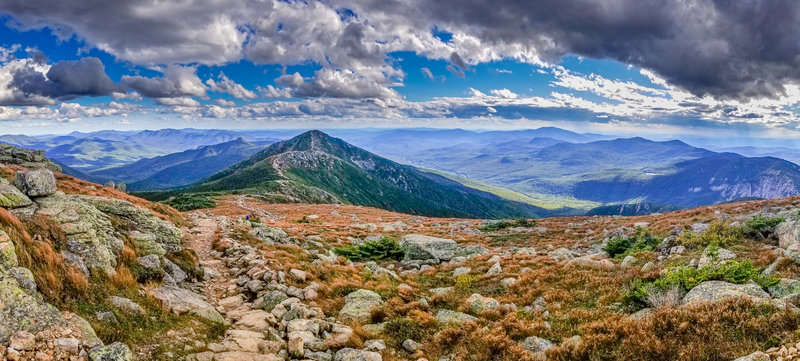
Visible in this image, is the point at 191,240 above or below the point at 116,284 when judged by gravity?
below

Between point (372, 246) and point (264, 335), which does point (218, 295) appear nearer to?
point (264, 335)

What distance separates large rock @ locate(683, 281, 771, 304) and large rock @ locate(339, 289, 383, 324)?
9214 millimetres

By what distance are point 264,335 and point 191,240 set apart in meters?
12.9

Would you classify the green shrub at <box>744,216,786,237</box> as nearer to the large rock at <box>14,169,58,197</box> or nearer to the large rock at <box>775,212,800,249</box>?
the large rock at <box>775,212,800,249</box>

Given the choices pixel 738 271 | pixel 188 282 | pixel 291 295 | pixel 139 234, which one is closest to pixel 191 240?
pixel 139 234

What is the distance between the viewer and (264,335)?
954 cm

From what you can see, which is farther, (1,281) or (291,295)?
(291,295)

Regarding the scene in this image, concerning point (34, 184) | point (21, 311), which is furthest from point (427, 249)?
point (34, 184)

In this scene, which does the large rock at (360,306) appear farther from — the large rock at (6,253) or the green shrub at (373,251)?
the green shrub at (373,251)

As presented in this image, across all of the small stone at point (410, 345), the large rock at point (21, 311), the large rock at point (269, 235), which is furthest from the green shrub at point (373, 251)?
the large rock at point (21, 311)

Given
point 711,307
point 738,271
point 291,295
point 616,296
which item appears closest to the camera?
point 711,307

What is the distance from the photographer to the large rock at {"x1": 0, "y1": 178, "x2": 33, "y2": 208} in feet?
35.5

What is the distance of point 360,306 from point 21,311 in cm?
857

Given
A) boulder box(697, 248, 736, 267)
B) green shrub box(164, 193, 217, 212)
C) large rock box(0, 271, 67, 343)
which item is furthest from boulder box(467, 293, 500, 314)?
green shrub box(164, 193, 217, 212)
